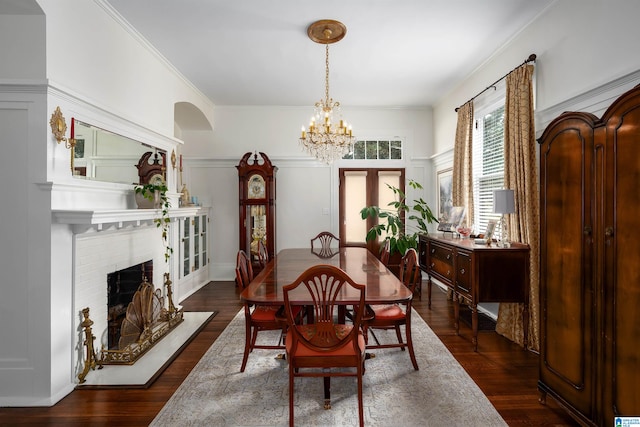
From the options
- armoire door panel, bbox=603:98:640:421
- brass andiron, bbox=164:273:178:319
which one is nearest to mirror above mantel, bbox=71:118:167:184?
brass andiron, bbox=164:273:178:319

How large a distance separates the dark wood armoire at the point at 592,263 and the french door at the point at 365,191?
3.94 meters

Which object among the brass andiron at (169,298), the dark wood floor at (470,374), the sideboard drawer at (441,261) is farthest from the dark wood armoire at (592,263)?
the brass andiron at (169,298)

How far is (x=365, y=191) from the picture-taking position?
6.21m

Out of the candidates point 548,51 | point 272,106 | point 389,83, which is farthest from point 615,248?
point 272,106

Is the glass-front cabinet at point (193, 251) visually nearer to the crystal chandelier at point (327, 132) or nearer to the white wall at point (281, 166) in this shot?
the white wall at point (281, 166)

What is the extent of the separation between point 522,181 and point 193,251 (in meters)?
4.65

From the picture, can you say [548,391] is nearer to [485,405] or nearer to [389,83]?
[485,405]

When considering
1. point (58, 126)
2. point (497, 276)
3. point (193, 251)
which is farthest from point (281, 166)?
point (497, 276)

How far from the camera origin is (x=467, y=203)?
4496 millimetres

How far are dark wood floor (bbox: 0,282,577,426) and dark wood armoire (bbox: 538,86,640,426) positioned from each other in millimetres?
198

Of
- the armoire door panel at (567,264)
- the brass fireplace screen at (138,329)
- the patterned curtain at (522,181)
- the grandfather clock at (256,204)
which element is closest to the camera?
the armoire door panel at (567,264)

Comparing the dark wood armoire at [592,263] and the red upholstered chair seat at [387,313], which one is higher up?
the dark wood armoire at [592,263]

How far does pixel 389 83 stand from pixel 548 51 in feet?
7.22

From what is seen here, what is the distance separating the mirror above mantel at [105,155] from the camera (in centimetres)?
272
